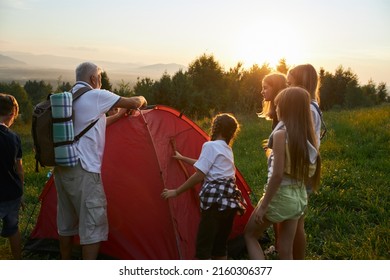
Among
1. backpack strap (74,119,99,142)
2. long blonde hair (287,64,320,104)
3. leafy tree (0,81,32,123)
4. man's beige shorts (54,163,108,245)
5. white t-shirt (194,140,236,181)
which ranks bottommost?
leafy tree (0,81,32,123)

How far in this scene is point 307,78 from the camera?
402 centimetres

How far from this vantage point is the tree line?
108 feet

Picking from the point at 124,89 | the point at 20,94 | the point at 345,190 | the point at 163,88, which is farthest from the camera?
the point at 20,94

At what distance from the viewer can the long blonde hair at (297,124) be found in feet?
Answer: 11.4

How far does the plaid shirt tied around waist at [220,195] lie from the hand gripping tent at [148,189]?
2.15 ft

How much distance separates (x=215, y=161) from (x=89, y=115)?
1.24 metres

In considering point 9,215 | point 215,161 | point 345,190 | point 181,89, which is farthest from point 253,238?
point 181,89

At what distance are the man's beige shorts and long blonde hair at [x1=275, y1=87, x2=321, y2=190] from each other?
1834mm

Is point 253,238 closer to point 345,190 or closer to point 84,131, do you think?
point 84,131

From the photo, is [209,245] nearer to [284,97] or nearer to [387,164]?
[284,97]

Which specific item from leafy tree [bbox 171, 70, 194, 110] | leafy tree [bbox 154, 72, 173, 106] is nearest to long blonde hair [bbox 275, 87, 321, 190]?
leafy tree [bbox 171, 70, 194, 110]

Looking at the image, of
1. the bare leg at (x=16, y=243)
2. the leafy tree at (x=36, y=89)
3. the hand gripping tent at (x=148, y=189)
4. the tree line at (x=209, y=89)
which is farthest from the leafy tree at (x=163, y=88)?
the bare leg at (x=16, y=243)

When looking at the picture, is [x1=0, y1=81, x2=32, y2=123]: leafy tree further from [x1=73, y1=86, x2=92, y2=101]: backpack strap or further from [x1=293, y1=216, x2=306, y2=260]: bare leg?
[x1=293, y1=216, x2=306, y2=260]: bare leg
